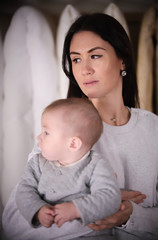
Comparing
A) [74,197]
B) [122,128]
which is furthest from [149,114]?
[74,197]

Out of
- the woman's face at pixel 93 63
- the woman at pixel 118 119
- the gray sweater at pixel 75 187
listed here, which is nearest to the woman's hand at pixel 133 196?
the woman at pixel 118 119

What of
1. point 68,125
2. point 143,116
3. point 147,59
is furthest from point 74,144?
point 147,59

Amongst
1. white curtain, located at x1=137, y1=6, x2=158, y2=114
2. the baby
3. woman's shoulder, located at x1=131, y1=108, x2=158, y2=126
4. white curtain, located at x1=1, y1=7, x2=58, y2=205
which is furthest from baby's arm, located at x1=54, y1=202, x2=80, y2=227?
white curtain, located at x1=137, y1=6, x2=158, y2=114

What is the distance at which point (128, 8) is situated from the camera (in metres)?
0.72

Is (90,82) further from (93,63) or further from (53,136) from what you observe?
(53,136)

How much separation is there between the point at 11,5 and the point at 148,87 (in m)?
0.45

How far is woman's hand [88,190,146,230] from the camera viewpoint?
0.49m

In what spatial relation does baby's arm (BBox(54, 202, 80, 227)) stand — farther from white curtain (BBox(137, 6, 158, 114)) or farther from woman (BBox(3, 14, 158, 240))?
white curtain (BBox(137, 6, 158, 114))

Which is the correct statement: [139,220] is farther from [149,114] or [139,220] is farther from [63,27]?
Answer: [63,27]

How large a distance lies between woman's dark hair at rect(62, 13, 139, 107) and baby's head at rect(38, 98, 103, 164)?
0.56ft

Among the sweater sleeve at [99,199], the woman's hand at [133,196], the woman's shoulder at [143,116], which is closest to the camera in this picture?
the sweater sleeve at [99,199]

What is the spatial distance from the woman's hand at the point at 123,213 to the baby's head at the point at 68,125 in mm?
155

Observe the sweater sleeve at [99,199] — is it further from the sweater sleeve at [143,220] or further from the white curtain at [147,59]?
the white curtain at [147,59]

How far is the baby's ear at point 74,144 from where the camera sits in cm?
49
